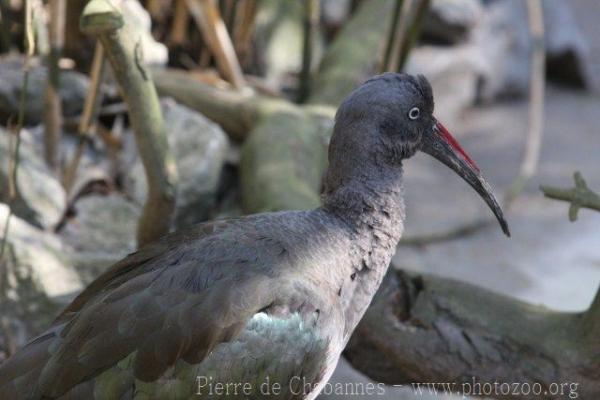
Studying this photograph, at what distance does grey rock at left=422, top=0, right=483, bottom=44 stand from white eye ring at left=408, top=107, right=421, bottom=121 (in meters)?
3.84

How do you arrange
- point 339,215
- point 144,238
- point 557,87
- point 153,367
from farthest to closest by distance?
point 557,87, point 144,238, point 339,215, point 153,367

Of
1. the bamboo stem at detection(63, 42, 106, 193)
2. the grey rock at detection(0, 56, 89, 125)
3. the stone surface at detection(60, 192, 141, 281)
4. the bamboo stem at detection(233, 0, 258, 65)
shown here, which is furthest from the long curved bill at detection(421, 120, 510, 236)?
the bamboo stem at detection(233, 0, 258, 65)

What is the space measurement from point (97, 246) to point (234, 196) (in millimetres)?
860

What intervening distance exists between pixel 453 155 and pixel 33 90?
2.47m

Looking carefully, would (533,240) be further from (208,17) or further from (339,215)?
(339,215)

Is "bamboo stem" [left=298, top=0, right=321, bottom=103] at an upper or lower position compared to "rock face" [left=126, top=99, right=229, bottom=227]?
upper

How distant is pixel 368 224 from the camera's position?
2.70 meters

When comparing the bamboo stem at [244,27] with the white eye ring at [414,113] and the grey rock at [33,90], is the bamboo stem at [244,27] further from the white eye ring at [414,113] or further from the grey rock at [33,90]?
the white eye ring at [414,113]

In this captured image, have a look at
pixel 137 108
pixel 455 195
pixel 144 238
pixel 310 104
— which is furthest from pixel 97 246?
pixel 455 195

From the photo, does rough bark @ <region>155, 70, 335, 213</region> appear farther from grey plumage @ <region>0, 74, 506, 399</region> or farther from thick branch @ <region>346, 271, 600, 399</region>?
grey plumage @ <region>0, 74, 506, 399</region>

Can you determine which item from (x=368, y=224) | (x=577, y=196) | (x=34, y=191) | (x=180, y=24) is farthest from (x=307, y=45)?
(x=368, y=224)

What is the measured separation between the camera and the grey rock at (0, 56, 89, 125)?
14.4ft

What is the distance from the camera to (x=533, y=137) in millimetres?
5191

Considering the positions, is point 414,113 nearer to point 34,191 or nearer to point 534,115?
point 34,191
